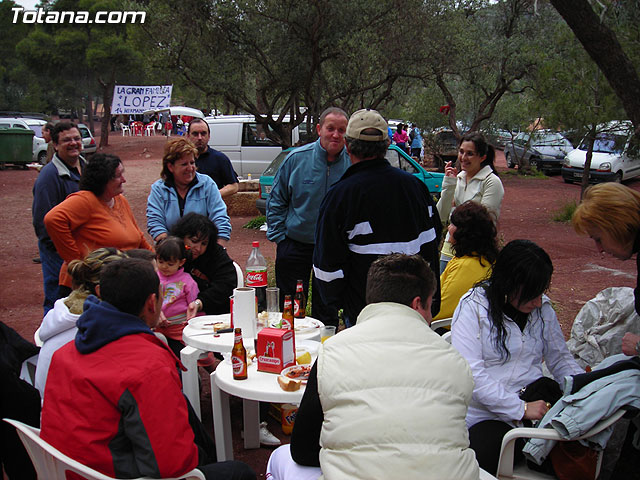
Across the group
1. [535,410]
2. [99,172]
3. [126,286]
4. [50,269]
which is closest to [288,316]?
→ [126,286]

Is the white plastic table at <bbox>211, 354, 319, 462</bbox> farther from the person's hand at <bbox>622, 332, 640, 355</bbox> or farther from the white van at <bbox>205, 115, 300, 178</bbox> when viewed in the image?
the white van at <bbox>205, 115, 300, 178</bbox>

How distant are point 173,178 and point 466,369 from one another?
3.34 m

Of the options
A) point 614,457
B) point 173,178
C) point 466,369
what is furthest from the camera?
point 173,178

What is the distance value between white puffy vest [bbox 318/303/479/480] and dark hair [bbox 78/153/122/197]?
286 cm

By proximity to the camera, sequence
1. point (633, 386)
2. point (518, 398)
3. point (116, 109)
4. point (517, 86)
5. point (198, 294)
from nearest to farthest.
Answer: point (633, 386) < point (518, 398) < point (198, 294) < point (116, 109) < point (517, 86)

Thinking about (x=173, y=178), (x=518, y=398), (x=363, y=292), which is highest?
(x=173, y=178)

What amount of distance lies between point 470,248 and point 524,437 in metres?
1.39

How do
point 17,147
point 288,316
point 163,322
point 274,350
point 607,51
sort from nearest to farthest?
point 274,350 → point 288,316 → point 163,322 → point 607,51 → point 17,147

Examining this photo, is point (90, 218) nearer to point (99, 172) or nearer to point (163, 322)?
point (99, 172)

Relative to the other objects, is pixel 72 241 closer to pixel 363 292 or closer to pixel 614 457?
pixel 363 292

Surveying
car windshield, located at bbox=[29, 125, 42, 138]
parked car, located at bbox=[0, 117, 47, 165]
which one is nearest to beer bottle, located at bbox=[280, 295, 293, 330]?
parked car, located at bbox=[0, 117, 47, 165]

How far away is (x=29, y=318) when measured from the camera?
6523mm

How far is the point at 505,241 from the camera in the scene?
10203 mm

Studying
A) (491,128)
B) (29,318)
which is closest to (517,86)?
(491,128)
